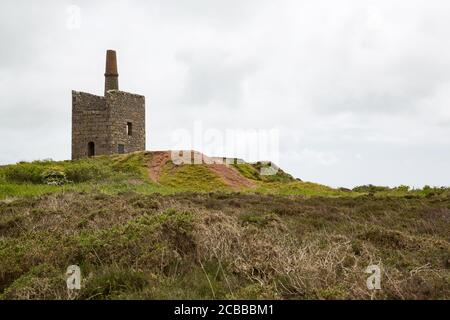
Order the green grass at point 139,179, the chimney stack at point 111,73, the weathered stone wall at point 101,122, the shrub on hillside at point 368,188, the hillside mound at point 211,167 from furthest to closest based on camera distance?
the chimney stack at point 111,73 < the weathered stone wall at point 101,122 < the hillside mound at point 211,167 < the shrub on hillside at point 368,188 < the green grass at point 139,179

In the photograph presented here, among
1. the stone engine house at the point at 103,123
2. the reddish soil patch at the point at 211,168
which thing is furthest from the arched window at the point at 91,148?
the reddish soil patch at the point at 211,168

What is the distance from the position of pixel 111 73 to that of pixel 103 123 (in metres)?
5.88

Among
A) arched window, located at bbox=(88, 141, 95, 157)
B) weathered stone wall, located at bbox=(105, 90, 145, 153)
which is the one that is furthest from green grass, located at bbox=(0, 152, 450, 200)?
arched window, located at bbox=(88, 141, 95, 157)

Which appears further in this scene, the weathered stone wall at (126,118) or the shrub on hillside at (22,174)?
the weathered stone wall at (126,118)

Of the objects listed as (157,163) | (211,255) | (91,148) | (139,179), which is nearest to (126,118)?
(91,148)

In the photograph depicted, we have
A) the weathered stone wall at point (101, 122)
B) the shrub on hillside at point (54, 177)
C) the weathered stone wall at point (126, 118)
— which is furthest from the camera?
the weathered stone wall at point (126, 118)

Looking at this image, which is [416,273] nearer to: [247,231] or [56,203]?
[247,231]

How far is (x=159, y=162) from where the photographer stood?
34031mm

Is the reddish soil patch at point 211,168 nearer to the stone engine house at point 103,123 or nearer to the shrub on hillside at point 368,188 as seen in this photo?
the shrub on hillside at point 368,188

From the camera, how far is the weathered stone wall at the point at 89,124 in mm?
40906

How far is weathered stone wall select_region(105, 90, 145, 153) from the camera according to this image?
41062mm

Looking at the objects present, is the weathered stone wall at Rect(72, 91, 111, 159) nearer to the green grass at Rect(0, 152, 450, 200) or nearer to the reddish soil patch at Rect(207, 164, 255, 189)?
the green grass at Rect(0, 152, 450, 200)

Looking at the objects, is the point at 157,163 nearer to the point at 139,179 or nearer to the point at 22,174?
the point at 139,179

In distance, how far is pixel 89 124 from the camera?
41219mm
